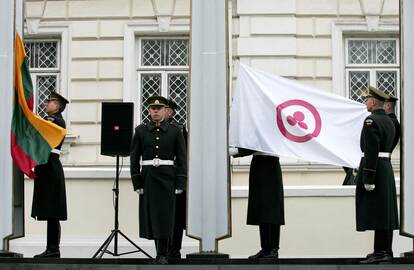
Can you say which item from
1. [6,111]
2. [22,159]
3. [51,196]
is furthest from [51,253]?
[6,111]

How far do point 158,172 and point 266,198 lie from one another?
1190 mm

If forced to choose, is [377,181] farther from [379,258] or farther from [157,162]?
[157,162]

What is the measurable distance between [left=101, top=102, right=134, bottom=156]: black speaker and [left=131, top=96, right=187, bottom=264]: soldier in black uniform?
1605 millimetres

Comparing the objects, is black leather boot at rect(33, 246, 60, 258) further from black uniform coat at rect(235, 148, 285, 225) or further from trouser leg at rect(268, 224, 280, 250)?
trouser leg at rect(268, 224, 280, 250)

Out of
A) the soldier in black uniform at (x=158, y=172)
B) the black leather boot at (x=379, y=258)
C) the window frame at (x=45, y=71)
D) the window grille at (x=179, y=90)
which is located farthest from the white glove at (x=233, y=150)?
the window frame at (x=45, y=71)

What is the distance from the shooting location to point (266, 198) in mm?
11102

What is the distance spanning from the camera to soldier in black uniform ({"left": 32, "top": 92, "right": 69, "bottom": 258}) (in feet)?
36.9

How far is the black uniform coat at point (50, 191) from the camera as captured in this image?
1125 centimetres

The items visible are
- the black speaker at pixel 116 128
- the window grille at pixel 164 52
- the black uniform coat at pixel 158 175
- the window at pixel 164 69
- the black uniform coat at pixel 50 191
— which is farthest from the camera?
the window grille at pixel 164 52

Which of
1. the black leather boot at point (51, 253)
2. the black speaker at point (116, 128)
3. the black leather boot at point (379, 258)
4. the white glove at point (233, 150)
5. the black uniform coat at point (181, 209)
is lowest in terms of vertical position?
the black leather boot at point (51, 253)

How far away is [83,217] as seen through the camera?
1349 centimetres

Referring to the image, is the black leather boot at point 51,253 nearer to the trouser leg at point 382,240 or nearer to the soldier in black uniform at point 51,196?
the soldier in black uniform at point 51,196

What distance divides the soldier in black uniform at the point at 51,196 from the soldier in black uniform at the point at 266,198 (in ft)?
6.23

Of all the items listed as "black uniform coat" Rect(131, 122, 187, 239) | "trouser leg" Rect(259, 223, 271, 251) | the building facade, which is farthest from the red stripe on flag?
the building facade
